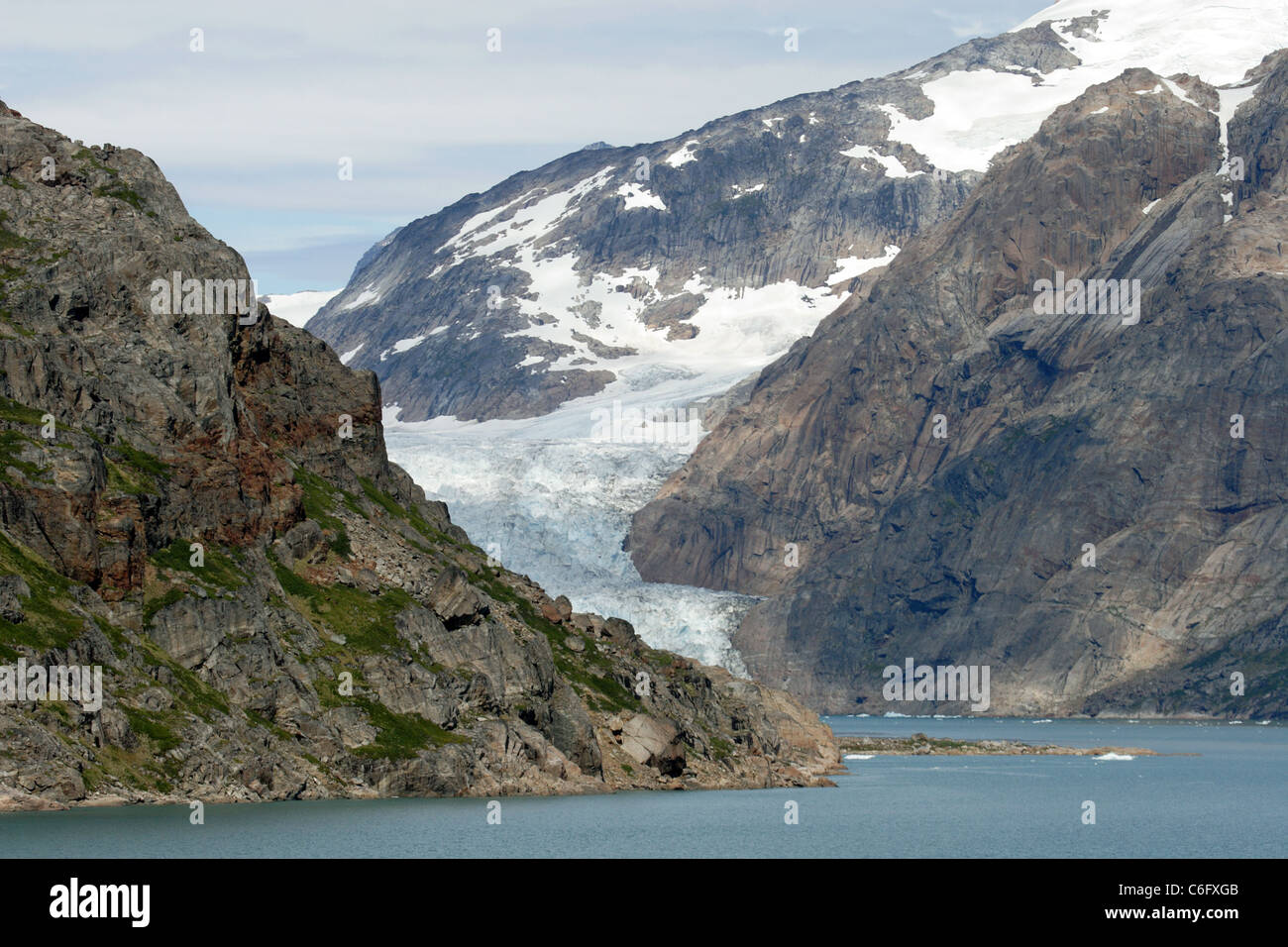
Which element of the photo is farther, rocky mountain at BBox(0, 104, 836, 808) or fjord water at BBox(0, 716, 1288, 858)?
rocky mountain at BBox(0, 104, 836, 808)

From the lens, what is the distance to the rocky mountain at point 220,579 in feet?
292

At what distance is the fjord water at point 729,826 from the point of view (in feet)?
244

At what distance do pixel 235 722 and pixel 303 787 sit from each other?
4818 mm

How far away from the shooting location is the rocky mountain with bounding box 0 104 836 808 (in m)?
88.9

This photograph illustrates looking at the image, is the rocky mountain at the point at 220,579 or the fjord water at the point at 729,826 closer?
the fjord water at the point at 729,826

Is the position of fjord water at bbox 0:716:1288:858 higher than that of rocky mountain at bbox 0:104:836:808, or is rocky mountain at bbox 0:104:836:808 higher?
rocky mountain at bbox 0:104:836:808

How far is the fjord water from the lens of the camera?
74438 mm

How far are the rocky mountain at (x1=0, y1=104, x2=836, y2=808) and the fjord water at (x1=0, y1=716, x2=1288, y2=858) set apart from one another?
3614mm

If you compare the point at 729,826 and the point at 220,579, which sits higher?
the point at 220,579

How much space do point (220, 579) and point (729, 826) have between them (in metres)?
30.9

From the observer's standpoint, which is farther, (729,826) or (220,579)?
(220,579)

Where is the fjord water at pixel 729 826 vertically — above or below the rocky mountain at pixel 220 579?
below

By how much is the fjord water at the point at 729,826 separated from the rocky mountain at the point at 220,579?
361 centimetres

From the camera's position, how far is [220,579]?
102062 mm
